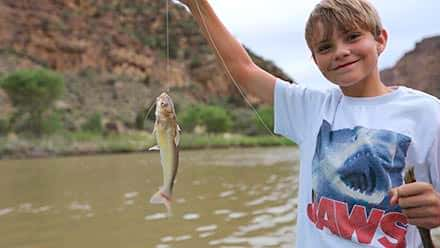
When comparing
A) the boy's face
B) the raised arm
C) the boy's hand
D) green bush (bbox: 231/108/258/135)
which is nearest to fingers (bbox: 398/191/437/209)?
the boy's hand

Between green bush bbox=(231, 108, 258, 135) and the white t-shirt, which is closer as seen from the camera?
the white t-shirt

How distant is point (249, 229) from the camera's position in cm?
685

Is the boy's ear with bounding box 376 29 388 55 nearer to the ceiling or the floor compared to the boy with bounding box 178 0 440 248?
nearer to the ceiling

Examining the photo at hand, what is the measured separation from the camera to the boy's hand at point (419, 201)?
133cm

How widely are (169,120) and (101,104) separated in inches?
1898

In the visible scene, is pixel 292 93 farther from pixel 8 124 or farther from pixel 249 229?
pixel 8 124

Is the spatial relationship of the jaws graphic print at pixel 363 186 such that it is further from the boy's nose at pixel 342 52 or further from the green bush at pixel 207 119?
the green bush at pixel 207 119

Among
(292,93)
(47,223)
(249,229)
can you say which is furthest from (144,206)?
(292,93)

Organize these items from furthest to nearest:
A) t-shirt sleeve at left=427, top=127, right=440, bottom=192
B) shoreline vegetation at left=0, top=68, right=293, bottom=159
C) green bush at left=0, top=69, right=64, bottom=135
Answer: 1. green bush at left=0, top=69, right=64, bottom=135
2. shoreline vegetation at left=0, top=68, right=293, bottom=159
3. t-shirt sleeve at left=427, top=127, right=440, bottom=192

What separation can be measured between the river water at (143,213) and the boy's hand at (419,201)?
464cm

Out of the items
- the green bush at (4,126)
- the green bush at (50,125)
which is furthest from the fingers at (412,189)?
the green bush at (4,126)

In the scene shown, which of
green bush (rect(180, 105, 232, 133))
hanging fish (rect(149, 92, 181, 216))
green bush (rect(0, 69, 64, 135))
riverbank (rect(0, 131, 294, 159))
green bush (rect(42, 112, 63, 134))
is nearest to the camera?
hanging fish (rect(149, 92, 181, 216))

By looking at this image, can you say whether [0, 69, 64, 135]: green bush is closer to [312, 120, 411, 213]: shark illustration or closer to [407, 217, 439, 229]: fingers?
[312, 120, 411, 213]: shark illustration

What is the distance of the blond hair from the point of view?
1634 millimetres
